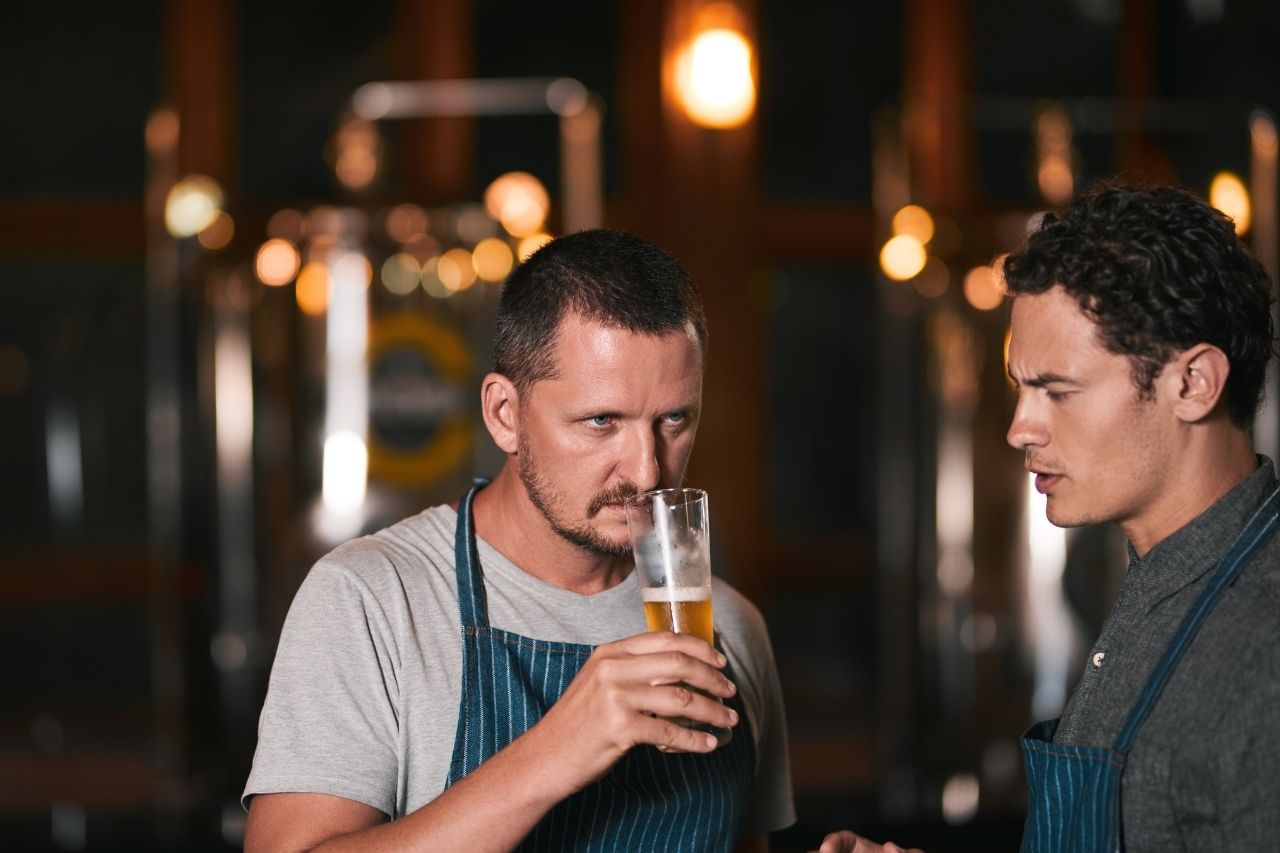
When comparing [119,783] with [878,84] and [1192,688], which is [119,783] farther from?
[1192,688]

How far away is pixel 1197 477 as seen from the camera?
1.70m

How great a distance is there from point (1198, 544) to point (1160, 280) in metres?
0.29

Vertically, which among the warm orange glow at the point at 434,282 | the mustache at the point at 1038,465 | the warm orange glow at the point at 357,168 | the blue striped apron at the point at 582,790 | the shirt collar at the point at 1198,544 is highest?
the warm orange glow at the point at 357,168

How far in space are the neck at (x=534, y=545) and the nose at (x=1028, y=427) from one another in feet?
1.79

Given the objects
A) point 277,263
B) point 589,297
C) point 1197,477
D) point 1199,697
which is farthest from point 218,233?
point 1199,697

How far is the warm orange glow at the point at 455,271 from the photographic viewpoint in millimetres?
4938

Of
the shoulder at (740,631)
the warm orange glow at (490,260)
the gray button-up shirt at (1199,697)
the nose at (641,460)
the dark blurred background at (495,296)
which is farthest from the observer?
the warm orange glow at (490,260)

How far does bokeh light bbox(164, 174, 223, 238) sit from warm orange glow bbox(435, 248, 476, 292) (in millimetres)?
783

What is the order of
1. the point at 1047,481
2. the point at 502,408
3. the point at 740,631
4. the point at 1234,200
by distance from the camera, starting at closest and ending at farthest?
the point at 1047,481 < the point at 502,408 < the point at 740,631 < the point at 1234,200

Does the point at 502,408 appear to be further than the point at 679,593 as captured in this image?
Yes

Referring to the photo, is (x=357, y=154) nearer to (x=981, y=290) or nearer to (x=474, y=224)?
(x=474, y=224)

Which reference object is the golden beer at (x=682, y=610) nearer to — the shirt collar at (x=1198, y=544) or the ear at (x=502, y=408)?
the ear at (x=502, y=408)

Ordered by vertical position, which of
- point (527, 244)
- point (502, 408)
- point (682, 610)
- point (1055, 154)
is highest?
point (1055, 154)

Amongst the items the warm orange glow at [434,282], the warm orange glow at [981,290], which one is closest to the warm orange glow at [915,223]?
the warm orange glow at [981,290]
